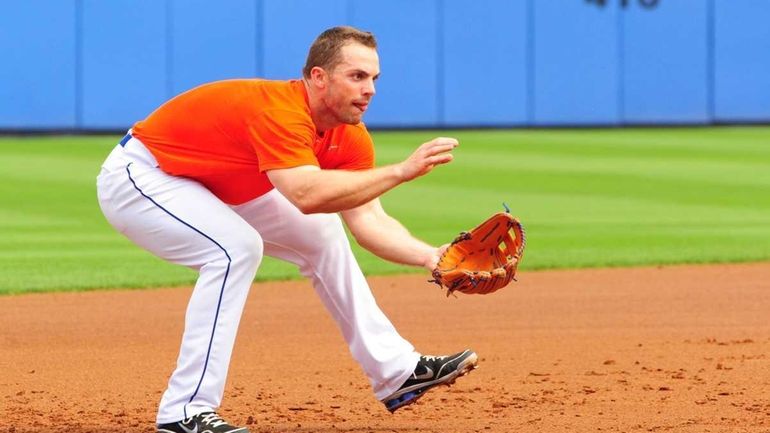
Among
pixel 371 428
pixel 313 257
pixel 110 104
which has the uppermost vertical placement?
pixel 110 104

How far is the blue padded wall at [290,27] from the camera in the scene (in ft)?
70.3

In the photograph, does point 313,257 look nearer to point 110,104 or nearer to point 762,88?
point 110,104

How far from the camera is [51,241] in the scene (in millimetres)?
10594

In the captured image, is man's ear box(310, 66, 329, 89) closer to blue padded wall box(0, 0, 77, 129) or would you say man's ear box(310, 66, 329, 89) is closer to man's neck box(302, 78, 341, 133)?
man's neck box(302, 78, 341, 133)

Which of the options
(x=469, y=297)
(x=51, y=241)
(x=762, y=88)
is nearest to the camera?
(x=469, y=297)

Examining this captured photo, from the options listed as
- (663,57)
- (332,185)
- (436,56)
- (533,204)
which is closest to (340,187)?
(332,185)

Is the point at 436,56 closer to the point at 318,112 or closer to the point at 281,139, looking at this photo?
the point at 318,112

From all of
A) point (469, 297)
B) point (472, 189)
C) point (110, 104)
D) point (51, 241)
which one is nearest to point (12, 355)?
point (469, 297)

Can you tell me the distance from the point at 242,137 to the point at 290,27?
17162mm

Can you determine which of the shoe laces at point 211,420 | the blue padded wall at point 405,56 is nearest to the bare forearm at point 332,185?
the shoe laces at point 211,420

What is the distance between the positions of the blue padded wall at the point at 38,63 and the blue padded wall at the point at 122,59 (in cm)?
24

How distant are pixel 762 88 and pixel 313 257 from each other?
61.8 ft

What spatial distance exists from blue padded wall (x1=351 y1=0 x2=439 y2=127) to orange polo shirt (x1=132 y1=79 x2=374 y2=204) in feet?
55.2

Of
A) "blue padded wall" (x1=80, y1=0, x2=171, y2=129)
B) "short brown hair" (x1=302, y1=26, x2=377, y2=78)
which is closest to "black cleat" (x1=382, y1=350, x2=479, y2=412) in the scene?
"short brown hair" (x1=302, y1=26, x2=377, y2=78)
